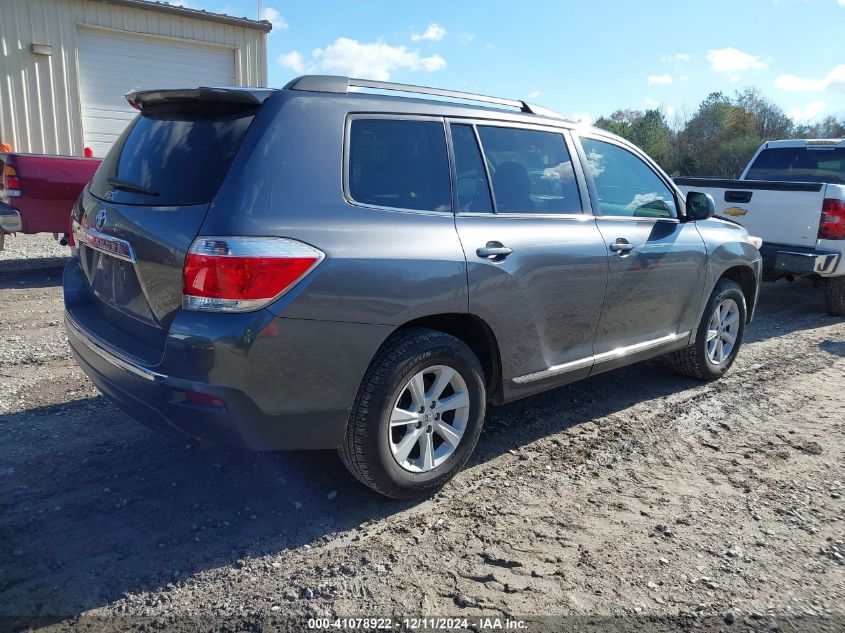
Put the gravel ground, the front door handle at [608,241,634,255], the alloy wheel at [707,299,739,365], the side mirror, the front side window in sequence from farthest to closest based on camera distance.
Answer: the alloy wheel at [707,299,739,365] < the side mirror < the front side window < the front door handle at [608,241,634,255] < the gravel ground

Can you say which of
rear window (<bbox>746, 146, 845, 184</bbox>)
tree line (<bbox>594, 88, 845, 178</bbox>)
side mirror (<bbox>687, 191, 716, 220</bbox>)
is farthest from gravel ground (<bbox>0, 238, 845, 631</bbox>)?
tree line (<bbox>594, 88, 845, 178</bbox>)

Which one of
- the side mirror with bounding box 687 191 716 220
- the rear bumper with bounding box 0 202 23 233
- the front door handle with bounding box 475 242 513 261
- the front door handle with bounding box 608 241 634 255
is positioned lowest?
the rear bumper with bounding box 0 202 23 233

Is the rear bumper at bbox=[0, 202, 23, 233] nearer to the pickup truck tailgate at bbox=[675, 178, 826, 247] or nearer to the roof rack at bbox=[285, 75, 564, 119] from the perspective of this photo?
the roof rack at bbox=[285, 75, 564, 119]

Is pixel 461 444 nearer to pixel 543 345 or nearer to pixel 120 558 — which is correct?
pixel 543 345

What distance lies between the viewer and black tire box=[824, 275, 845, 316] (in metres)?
7.89

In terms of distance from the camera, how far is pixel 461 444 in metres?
3.54

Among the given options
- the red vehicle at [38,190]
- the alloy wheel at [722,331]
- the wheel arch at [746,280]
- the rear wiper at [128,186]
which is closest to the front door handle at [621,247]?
the alloy wheel at [722,331]

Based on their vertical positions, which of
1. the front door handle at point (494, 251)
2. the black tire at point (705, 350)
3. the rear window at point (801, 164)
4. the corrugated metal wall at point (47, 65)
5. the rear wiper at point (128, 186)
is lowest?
the black tire at point (705, 350)

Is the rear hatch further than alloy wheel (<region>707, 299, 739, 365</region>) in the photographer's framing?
No

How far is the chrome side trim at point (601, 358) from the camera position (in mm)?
3858

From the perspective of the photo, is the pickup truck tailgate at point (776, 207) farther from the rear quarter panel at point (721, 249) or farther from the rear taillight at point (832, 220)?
the rear quarter panel at point (721, 249)

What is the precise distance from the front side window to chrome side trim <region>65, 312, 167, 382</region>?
279cm

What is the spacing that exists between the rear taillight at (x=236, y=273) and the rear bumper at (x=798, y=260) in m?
6.18

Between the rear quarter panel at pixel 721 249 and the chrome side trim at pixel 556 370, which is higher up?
the rear quarter panel at pixel 721 249
